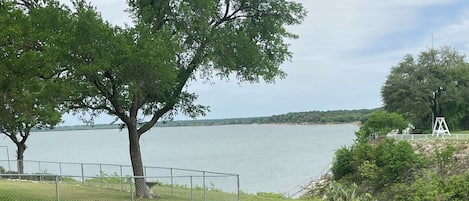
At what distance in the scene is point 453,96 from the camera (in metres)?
62.9

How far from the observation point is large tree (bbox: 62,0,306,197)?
17.4 metres

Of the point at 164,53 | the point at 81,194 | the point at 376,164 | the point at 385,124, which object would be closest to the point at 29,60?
the point at 164,53

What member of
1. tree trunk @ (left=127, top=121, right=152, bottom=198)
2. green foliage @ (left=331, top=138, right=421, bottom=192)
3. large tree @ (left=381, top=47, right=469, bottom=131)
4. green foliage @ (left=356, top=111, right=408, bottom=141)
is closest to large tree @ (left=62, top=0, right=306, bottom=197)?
tree trunk @ (left=127, top=121, right=152, bottom=198)

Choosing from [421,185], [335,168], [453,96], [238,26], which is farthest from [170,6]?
[453,96]

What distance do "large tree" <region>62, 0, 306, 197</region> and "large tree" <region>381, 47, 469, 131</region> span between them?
44.4m

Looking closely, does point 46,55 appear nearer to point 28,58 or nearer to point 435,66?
point 28,58

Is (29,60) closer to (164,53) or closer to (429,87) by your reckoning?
(164,53)

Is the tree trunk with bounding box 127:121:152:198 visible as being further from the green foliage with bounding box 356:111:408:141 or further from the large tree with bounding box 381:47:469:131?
the large tree with bounding box 381:47:469:131

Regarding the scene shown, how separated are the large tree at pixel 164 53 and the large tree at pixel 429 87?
146 ft

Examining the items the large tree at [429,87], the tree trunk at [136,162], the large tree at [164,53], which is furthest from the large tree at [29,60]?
the large tree at [429,87]

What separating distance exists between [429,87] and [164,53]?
52.3m

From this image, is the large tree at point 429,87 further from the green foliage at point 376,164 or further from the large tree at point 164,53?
the large tree at point 164,53

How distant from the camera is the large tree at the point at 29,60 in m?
13.7

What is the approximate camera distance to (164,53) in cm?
1784
